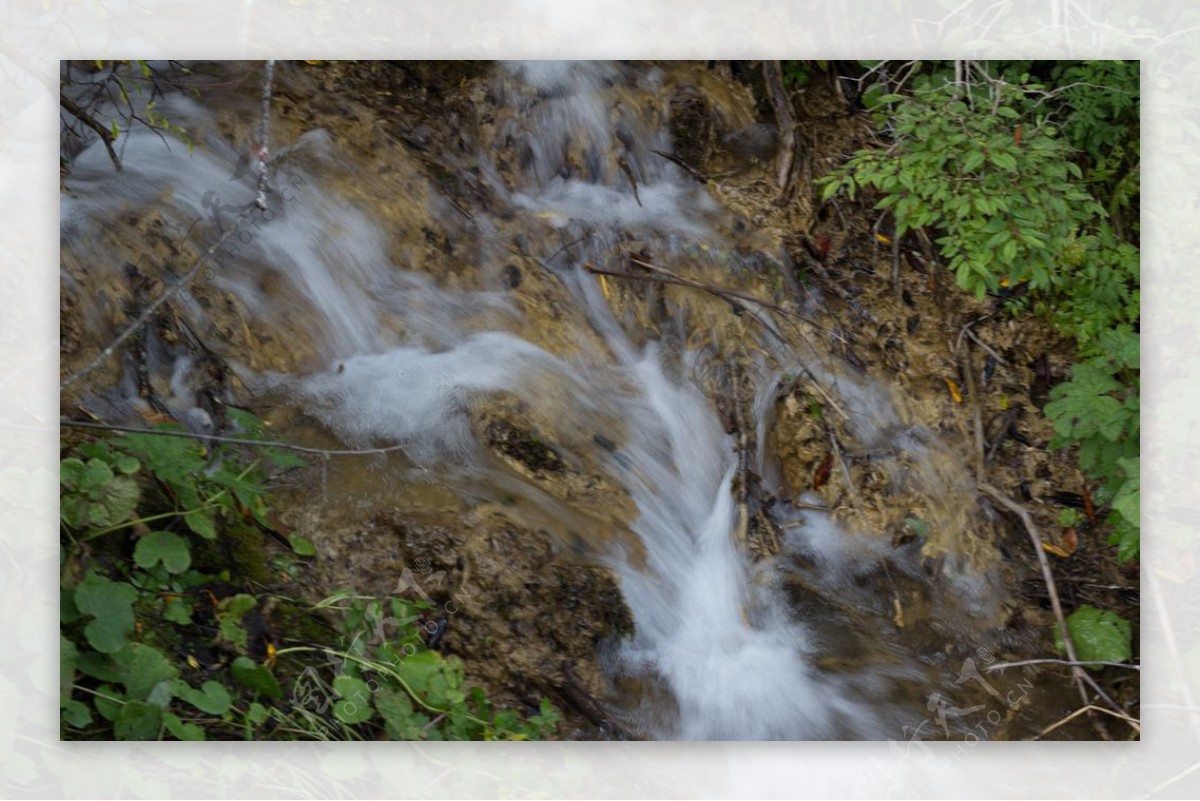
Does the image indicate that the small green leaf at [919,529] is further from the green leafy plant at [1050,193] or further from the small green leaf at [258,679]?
the small green leaf at [258,679]

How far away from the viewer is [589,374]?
2.85 metres

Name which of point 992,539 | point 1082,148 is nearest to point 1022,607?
point 992,539

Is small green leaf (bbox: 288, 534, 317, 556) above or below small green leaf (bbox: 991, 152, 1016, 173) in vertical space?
below

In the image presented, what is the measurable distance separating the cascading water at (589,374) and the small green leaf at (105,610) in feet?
1.36

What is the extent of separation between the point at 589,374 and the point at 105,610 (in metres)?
1.10

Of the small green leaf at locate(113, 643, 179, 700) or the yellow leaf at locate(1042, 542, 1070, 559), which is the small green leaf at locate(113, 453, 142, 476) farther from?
the yellow leaf at locate(1042, 542, 1070, 559)

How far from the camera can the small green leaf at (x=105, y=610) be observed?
2.81m

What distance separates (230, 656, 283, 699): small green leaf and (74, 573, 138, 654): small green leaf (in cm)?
24

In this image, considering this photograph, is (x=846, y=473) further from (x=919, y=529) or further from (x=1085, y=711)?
(x=1085, y=711)

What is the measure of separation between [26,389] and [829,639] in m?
1.75

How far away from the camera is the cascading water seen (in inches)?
112

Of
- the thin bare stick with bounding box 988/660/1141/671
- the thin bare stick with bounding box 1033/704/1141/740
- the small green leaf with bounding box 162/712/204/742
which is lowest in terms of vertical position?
the small green leaf with bounding box 162/712/204/742

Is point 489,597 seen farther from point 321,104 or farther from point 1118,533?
point 1118,533

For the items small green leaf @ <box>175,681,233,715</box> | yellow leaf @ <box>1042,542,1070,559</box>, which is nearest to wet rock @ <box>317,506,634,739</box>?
small green leaf @ <box>175,681,233,715</box>
